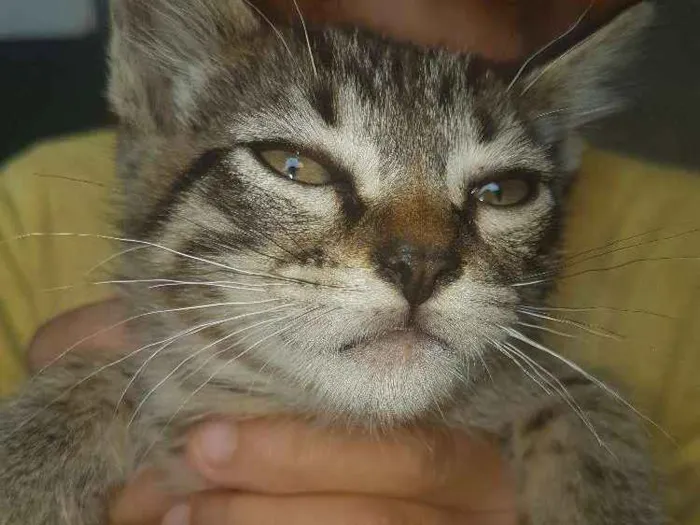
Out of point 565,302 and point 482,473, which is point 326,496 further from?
point 565,302

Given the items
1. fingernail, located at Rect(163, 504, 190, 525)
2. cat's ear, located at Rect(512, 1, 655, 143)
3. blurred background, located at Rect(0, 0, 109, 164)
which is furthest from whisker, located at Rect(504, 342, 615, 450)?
blurred background, located at Rect(0, 0, 109, 164)

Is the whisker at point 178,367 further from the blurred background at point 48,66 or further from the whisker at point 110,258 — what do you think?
the blurred background at point 48,66

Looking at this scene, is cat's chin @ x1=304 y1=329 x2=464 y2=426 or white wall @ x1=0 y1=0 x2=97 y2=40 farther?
white wall @ x1=0 y1=0 x2=97 y2=40

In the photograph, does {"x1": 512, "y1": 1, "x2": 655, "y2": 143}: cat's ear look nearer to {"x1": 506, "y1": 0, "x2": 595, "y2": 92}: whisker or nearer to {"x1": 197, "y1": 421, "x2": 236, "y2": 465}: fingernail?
{"x1": 506, "y1": 0, "x2": 595, "y2": 92}: whisker

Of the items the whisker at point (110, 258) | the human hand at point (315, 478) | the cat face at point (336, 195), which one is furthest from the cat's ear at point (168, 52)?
the human hand at point (315, 478)

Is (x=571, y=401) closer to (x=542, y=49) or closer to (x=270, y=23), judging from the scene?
(x=542, y=49)

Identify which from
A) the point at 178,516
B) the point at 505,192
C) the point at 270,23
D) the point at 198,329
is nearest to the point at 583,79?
the point at 505,192
